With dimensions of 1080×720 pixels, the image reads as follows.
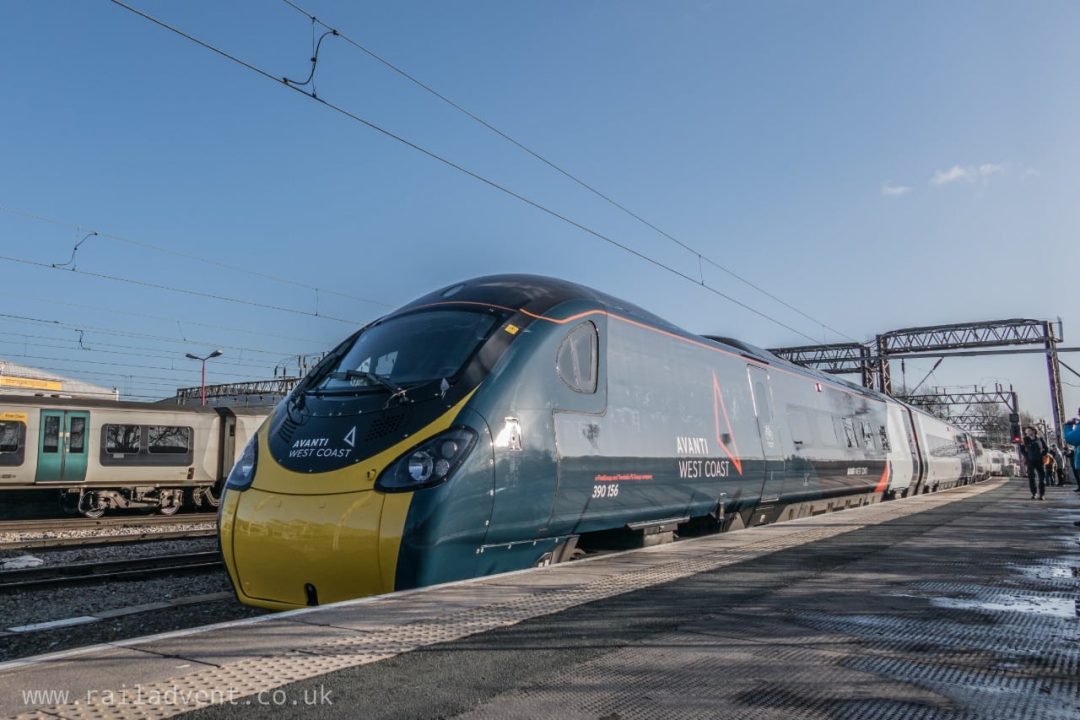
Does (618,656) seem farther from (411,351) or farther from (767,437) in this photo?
(767,437)

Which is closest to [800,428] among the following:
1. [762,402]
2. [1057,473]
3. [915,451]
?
[762,402]

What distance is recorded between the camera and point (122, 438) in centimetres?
1878

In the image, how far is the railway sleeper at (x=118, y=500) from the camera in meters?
18.7

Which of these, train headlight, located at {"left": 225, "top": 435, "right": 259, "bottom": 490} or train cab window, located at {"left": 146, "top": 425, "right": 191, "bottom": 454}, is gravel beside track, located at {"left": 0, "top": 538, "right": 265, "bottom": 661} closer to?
train headlight, located at {"left": 225, "top": 435, "right": 259, "bottom": 490}

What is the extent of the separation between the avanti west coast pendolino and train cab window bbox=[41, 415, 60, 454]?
14486 millimetres

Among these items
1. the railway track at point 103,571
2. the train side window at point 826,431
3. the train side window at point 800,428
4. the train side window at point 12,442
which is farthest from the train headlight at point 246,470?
the train side window at point 12,442

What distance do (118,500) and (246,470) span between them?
16.0 meters

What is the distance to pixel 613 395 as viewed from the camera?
22.7 ft

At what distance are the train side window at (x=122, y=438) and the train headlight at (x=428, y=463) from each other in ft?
55.0

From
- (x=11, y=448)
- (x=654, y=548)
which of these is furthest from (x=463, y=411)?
(x=11, y=448)

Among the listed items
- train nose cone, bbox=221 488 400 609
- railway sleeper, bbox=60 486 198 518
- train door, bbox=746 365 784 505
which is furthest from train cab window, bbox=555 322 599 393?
railway sleeper, bbox=60 486 198 518

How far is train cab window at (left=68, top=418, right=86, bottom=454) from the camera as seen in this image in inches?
706

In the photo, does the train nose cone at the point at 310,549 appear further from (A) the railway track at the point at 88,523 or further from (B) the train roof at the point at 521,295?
(A) the railway track at the point at 88,523

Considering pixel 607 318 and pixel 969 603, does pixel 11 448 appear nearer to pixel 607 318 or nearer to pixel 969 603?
pixel 607 318
